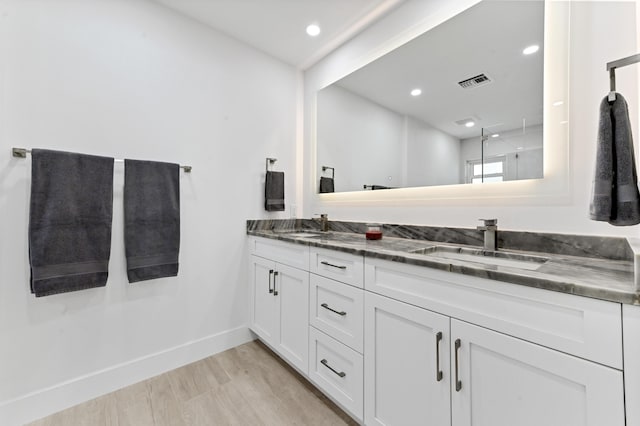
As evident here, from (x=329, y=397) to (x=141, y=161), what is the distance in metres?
1.85

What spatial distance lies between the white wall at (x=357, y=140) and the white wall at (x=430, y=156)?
0.08m

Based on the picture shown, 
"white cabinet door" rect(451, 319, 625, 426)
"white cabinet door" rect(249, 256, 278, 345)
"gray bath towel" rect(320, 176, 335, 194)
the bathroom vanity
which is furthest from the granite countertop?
"gray bath towel" rect(320, 176, 335, 194)

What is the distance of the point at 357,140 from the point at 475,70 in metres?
0.97

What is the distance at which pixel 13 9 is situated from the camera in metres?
1.42

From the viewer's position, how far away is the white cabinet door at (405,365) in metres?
1.02

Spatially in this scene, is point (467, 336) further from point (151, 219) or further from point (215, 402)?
point (151, 219)

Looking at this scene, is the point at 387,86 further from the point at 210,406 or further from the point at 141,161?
the point at 210,406

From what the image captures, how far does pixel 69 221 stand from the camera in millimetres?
1509

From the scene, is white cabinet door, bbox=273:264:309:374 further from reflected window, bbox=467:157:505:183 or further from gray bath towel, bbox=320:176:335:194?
reflected window, bbox=467:157:505:183

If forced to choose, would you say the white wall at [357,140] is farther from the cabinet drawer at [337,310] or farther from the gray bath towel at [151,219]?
the gray bath towel at [151,219]

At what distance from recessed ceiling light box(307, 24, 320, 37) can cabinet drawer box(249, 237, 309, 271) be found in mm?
1689

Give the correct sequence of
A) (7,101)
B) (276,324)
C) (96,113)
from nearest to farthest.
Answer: (7,101)
(96,113)
(276,324)

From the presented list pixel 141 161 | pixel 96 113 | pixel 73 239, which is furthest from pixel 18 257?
pixel 96 113

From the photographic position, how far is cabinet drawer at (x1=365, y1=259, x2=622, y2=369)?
27.5 inches
